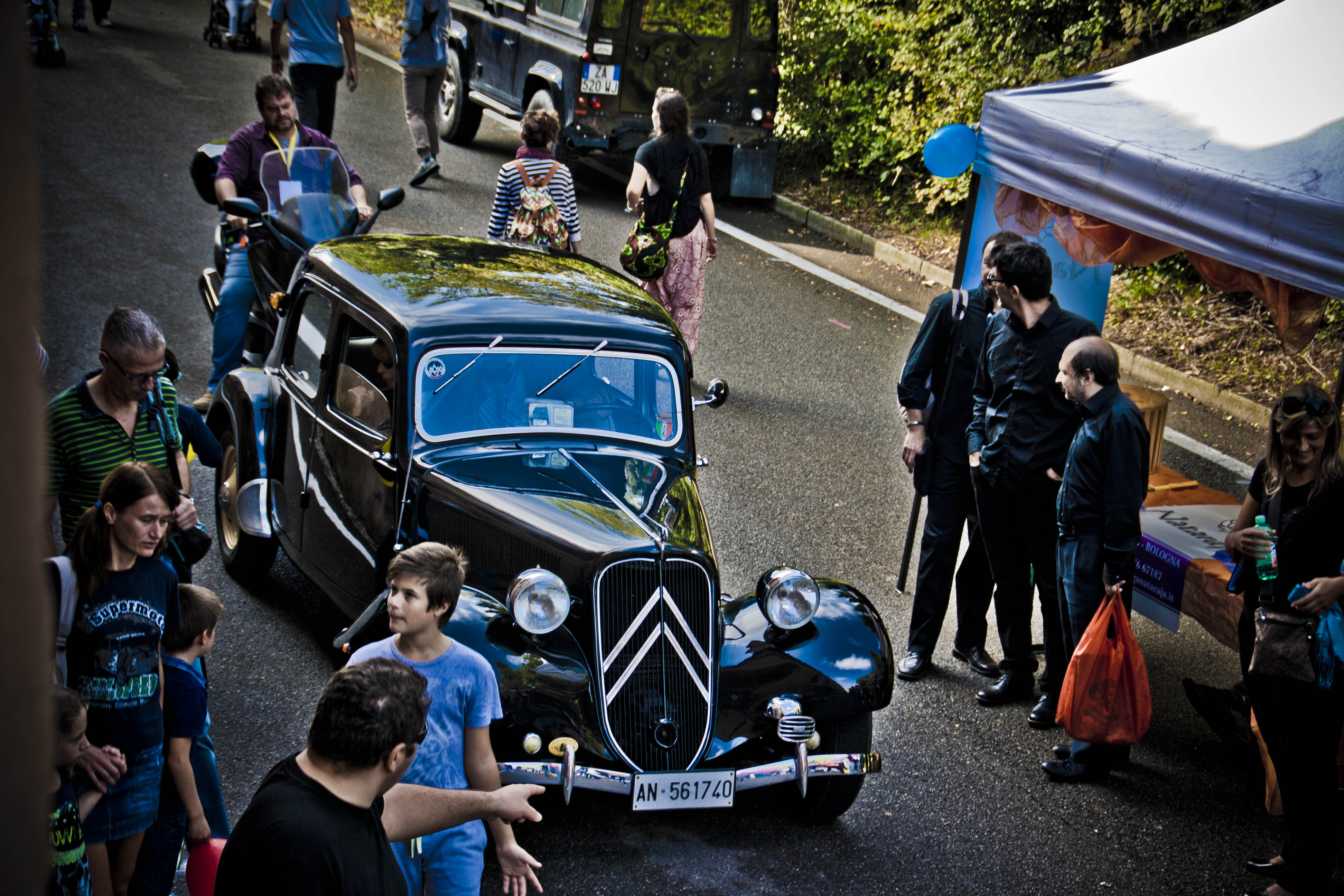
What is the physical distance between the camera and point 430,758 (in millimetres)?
3393

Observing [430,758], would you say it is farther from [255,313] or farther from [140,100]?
[140,100]

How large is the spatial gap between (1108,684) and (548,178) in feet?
16.1

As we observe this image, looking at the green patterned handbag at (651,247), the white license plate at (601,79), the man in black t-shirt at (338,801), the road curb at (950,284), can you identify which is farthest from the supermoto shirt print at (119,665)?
the white license plate at (601,79)

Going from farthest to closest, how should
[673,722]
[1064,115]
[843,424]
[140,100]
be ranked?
[140,100] → [843,424] → [1064,115] → [673,722]

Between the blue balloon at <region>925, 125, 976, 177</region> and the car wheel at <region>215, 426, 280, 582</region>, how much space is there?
409cm

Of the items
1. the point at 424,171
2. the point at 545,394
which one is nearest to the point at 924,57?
the point at 424,171

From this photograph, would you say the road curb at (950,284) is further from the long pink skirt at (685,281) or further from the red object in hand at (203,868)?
the red object in hand at (203,868)

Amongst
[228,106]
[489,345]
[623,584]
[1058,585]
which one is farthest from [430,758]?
[228,106]

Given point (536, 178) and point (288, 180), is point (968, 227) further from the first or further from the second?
point (288, 180)

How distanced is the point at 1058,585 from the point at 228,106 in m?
12.2

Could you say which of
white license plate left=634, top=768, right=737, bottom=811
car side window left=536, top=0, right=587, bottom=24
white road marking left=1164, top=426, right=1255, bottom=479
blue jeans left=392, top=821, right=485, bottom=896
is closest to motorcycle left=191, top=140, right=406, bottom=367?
white license plate left=634, top=768, right=737, bottom=811

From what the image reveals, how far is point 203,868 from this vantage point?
3412mm

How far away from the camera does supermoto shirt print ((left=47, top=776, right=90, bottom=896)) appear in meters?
2.92

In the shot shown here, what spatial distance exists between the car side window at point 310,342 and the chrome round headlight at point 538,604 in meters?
1.93
